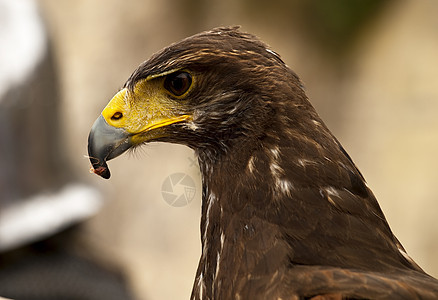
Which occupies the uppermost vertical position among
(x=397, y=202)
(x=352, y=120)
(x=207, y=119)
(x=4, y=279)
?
(x=207, y=119)

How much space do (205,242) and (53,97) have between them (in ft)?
8.97

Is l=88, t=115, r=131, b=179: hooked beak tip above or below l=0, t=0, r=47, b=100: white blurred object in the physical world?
above

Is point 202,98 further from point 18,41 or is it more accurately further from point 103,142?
point 18,41

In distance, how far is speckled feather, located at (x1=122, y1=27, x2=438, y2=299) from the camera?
1378mm

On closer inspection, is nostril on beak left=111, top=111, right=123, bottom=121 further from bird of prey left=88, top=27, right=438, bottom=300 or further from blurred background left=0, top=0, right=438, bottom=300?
blurred background left=0, top=0, right=438, bottom=300

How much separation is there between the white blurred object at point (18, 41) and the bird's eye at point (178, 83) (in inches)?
97.6

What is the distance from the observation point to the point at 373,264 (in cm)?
138

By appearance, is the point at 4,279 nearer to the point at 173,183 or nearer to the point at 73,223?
the point at 73,223

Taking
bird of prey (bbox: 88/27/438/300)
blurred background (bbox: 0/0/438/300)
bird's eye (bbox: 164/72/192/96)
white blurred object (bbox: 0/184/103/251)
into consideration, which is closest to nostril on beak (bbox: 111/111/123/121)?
bird of prey (bbox: 88/27/438/300)

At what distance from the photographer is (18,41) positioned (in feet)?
13.1

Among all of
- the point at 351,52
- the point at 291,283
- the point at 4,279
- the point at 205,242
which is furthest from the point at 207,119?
the point at 351,52

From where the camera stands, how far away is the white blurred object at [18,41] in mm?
3871

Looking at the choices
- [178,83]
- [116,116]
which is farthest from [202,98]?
[116,116]

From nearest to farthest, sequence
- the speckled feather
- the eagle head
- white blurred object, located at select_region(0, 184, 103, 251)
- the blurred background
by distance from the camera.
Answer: the speckled feather → the eagle head → white blurred object, located at select_region(0, 184, 103, 251) → the blurred background
